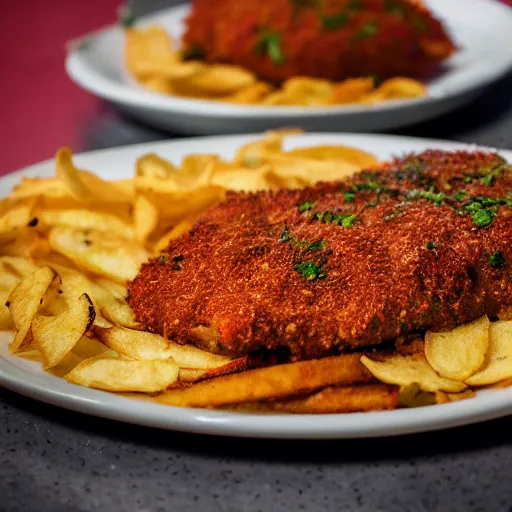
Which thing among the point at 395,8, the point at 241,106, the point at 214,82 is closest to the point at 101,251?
the point at 241,106

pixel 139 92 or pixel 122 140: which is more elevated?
pixel 139 92

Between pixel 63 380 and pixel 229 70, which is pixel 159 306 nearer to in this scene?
pixel 63 380

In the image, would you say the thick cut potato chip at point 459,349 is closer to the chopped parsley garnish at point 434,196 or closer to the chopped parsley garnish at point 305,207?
the chopped parsley garnish at point 434,196

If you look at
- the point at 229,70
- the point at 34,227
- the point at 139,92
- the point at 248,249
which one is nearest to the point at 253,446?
the point at 248,249

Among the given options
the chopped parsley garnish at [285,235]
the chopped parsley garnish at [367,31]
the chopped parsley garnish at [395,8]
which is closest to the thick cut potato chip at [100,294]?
the chopped parsley garnish at [285,235]

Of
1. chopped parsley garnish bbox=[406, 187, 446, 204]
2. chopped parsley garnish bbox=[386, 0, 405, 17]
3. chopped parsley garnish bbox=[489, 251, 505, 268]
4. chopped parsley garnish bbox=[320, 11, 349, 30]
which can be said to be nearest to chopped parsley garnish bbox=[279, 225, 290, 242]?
chopped parsley garnish bbox=[406, 187, 446, 204]
